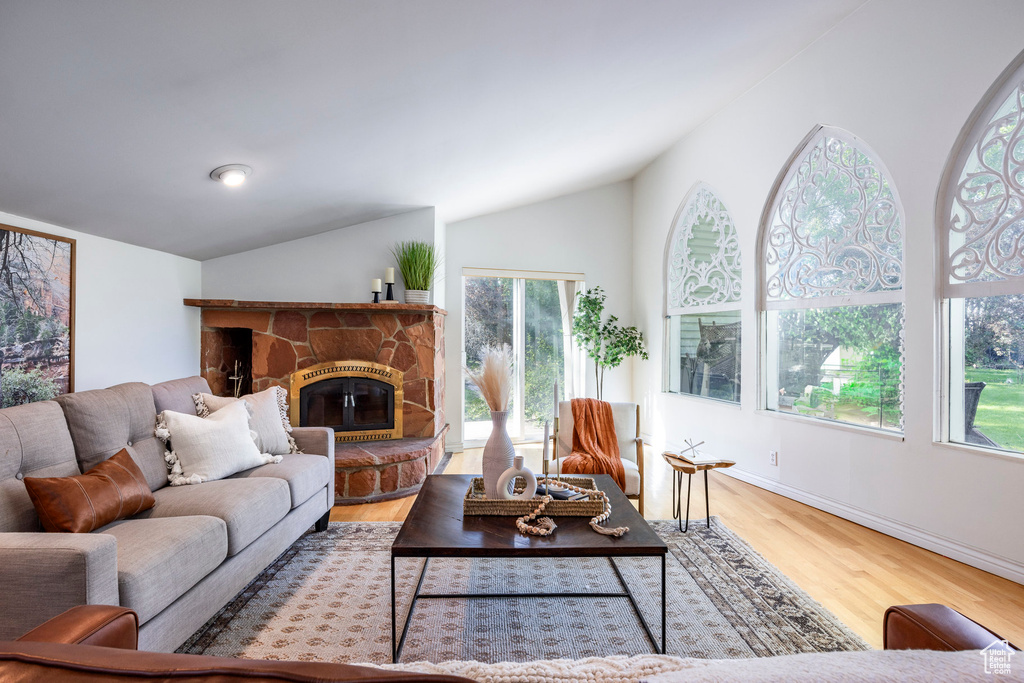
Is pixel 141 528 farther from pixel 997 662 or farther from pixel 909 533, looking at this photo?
pixel 909 533

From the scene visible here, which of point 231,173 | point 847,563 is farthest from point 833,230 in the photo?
point 231,173

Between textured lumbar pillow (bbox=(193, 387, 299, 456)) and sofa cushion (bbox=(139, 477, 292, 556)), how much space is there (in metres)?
0.50

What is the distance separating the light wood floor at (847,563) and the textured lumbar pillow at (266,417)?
70 cm

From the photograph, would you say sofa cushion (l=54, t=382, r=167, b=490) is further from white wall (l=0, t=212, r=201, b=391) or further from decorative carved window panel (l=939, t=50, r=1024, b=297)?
decorative carved window panel (l=939, t=50, r=1024, b=297)

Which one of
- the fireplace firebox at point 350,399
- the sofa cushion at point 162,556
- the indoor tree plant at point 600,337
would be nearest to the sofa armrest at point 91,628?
the sofa cushion at point 162,556

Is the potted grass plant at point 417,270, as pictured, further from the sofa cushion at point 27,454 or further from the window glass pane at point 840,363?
the window glass pane at point 840,363

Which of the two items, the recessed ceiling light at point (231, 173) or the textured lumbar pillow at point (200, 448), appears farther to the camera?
the recessed ceiling light at point (231, 173)

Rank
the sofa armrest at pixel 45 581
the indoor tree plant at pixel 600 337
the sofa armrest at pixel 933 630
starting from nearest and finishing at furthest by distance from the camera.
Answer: the sofa armrest at pixel 933 630 < the sofa armrest at pixel 45 581 < the indoor tree plant at pixel 600 337

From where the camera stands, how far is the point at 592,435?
385 cm

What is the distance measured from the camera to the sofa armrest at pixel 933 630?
997 millimetres

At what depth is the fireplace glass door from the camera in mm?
4598

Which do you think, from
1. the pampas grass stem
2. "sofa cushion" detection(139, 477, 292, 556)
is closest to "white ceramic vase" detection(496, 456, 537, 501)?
the pampas grass stem

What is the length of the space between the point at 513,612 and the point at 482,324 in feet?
12.9

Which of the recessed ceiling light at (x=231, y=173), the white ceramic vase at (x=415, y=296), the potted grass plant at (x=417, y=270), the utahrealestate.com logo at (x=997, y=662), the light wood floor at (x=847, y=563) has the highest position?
the recessed ceiling light at (x=231, y=173)
